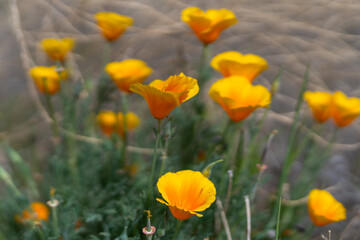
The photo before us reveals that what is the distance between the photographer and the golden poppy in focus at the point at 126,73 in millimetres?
1181

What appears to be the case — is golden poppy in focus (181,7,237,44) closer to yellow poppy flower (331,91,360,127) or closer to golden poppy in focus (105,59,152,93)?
golden poppy in focus (105,59,152,93)

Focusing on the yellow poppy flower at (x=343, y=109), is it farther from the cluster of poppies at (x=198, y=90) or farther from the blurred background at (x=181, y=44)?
the blurred background at (x=181, y=44)

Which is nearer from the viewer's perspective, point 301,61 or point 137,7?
point 301,61

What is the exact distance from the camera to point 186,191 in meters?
0.78

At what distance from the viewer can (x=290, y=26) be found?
8.00 ft

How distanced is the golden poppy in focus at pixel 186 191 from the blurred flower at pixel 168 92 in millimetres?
141

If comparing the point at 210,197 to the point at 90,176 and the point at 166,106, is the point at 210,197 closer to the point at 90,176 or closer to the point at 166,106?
the point at 166,106

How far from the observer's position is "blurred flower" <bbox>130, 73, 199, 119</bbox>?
0.70 metres

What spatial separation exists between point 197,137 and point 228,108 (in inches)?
19.2

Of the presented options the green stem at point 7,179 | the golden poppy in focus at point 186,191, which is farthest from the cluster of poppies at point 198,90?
the green stem at point 7,179

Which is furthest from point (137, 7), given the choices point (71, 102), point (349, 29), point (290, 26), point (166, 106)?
point (166, 106)

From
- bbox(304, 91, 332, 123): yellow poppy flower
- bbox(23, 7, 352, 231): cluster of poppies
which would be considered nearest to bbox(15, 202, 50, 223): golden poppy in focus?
bbox(23, 7, 352, 231): cluster of poppies

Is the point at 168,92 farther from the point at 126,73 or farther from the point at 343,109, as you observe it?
the point at 343,109

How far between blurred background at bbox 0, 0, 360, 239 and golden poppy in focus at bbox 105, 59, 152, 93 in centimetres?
72
